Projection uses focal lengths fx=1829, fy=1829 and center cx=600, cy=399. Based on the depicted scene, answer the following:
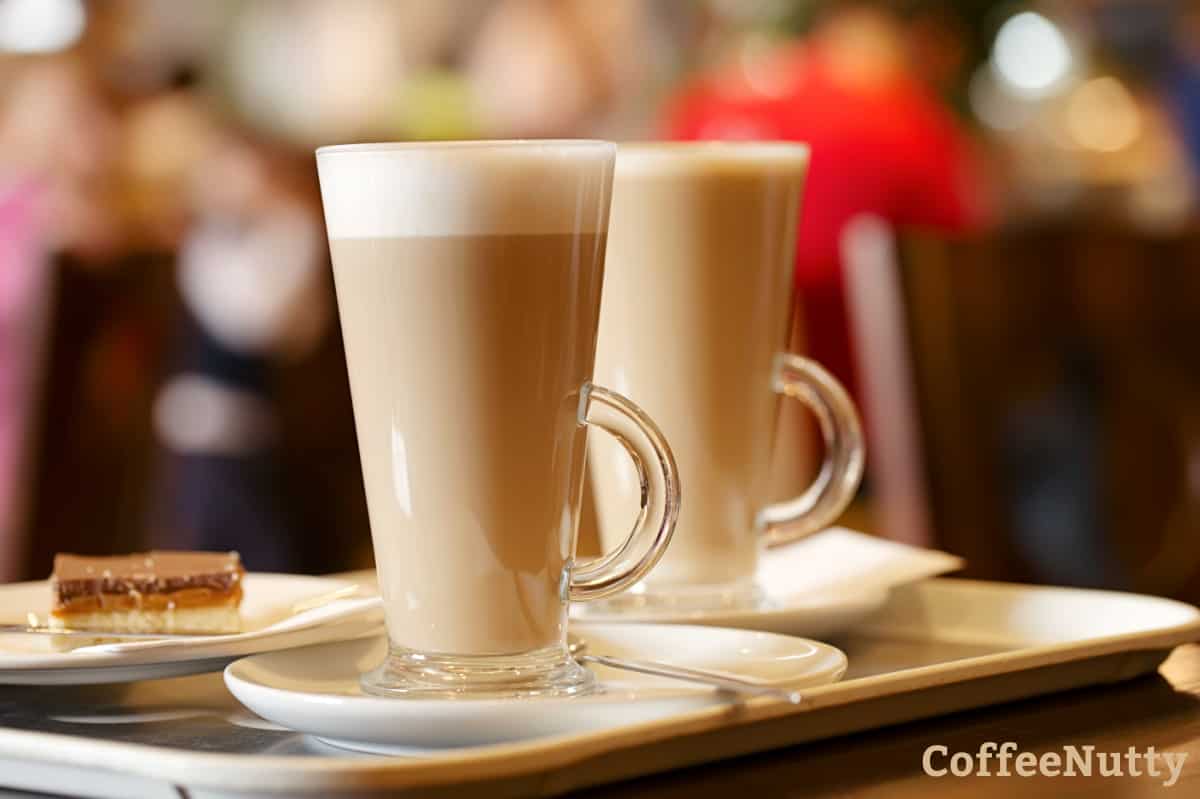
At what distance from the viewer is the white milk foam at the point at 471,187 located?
0.49m

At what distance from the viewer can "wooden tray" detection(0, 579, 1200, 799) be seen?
39 cm

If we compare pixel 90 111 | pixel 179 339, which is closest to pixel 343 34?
pixel 90 111

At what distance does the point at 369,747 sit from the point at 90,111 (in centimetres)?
293

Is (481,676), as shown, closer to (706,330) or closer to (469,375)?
(469,375)

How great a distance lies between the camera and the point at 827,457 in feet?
2.29

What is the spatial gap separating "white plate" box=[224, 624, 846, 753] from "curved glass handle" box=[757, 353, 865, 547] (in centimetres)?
16

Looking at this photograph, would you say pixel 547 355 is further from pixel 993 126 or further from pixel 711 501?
pixel 993 126

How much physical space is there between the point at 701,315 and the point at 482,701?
267mm

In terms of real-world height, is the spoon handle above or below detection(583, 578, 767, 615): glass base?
above

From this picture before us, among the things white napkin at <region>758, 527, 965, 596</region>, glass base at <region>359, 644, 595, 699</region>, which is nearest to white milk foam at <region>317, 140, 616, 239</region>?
glass base at <region>359, 644, 595, 699</region>

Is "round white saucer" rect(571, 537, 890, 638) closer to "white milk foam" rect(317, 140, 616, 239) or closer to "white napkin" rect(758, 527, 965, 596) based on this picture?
"white napkin" rect(758, 527, 965, 596)

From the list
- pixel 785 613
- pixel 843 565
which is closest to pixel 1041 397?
pixel 843 565

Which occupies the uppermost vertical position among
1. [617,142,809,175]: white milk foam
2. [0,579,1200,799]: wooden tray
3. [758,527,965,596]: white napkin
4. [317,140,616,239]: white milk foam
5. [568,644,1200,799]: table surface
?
[617,142,809,175]: white milk foam

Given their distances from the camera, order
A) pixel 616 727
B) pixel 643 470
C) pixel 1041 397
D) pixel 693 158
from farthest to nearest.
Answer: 1. pixel 1041 397
2. pixel 693 158
3. pixel 643 470
4. pixel 616 727
